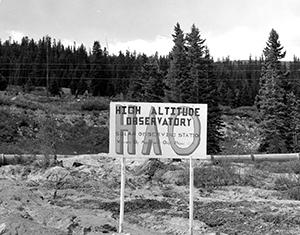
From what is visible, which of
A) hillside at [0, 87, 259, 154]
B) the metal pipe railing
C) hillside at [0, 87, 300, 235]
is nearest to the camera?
hillside at [0, 87, 300, 235]

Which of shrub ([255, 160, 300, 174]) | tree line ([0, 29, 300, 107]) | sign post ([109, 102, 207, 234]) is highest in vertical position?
tree line ([0, 29, 300, 107])

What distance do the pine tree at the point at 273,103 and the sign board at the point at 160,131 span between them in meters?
28.7

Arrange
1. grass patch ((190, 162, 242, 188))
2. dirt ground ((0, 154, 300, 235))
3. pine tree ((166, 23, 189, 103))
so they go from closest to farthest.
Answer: dirt ground ((0, 154, 300, 235)), grass patch ((190, 162, 242, 188)), pine tree ((166, 23, 189, 103))

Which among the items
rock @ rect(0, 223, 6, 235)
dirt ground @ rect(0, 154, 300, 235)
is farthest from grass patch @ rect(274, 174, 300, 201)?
rock @ rect(0, 223, 6, 235)

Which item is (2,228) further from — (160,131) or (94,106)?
(94,106)

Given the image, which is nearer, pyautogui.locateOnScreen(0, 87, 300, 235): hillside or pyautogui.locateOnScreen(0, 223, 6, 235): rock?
pyautogui.locateOnScreen(0, 223, 6, 235): rock

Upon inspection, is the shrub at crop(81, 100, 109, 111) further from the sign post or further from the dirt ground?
the sign post

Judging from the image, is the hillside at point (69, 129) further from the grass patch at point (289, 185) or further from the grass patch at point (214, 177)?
the grass patch at point (289, 185)

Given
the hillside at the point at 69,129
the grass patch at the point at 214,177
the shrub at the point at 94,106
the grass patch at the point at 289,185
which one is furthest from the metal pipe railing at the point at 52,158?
the shrub at the point at 94,106

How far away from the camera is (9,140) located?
31.8m

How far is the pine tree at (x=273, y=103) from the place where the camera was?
36.0 m

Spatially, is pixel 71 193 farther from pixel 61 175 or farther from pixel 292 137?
pixel 292 137

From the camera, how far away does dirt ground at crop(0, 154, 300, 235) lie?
305 inches

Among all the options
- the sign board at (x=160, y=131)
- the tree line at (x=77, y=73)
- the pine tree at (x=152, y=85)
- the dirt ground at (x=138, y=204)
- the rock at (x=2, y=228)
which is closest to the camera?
the rock at (x=2, y=228)
